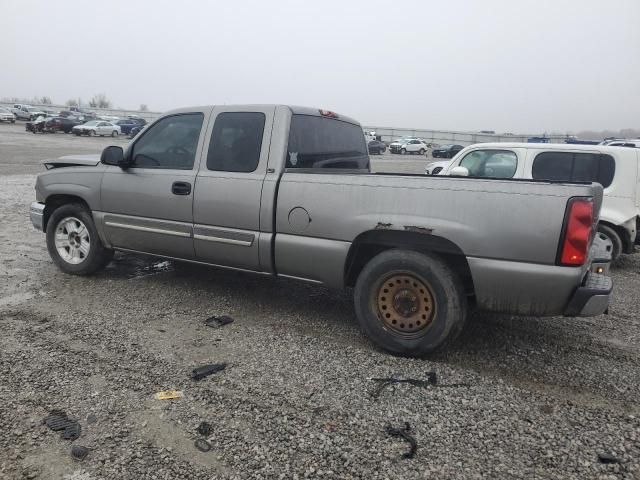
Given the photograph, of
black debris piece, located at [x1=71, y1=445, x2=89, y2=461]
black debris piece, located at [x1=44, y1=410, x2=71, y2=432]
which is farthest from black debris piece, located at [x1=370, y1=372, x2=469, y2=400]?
black debris piece, located at [x1=44, y1=410, x2=71, y2=432]

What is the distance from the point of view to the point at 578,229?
321cm

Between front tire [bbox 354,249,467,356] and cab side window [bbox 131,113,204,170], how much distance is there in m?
2.16

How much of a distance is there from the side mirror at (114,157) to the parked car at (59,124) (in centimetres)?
4103

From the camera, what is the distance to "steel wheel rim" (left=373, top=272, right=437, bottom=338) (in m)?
3.76

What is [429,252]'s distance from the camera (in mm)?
3770

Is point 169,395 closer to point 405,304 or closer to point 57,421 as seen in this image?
→ point 57,421

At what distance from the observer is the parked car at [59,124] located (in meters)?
40.4

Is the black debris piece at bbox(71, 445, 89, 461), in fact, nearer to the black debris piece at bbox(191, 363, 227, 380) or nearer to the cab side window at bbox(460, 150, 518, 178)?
the black debris piece at bbox(191, 363, 227, 380)

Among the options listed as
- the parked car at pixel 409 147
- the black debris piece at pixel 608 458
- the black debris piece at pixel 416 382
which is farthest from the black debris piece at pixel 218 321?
the parked car at pixel 409 147

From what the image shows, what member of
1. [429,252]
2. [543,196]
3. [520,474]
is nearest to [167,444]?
[520,474]

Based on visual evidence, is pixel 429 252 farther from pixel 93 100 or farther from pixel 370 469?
pixel 93 100

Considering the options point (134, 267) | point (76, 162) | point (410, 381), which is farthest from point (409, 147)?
point (410, 381)

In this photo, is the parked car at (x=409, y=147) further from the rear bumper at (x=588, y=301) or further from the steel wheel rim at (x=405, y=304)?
the rear bumper at (x=588, y=301)

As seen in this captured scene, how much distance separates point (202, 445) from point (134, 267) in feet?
13.1
